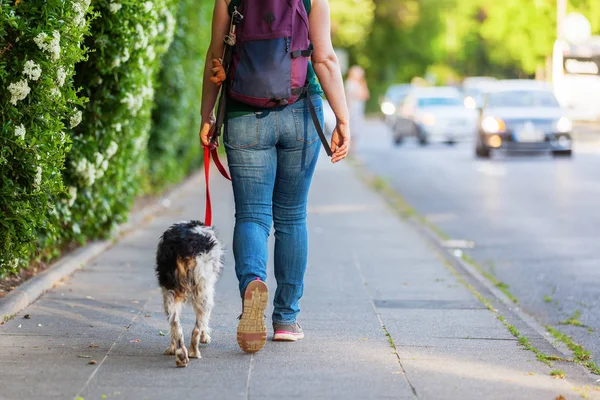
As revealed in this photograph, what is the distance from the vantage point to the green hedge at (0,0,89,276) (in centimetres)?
639

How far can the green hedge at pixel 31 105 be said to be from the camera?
639 cm

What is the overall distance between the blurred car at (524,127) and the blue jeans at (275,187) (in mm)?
20235

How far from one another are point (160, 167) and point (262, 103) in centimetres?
970

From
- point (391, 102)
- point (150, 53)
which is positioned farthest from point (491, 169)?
point (391, 102)

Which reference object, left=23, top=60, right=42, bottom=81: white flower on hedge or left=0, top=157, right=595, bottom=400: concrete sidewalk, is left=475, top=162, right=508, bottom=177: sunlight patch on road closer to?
left=0, top=157, right=595, bottom=400: concrete sidewalk

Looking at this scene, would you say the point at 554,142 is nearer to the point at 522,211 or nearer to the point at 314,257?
the point at 522,211

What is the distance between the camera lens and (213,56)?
610 cm

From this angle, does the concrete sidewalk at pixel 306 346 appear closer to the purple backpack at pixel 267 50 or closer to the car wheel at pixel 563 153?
the purple backpack at pixel 267 50

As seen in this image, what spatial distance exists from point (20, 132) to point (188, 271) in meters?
1.44

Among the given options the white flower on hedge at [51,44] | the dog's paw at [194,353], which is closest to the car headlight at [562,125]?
the white flower on hedge at [51,44]

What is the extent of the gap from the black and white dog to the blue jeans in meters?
0.30

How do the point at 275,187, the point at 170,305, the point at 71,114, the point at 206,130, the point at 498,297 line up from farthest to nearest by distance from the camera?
the point at 498,297 < the point at 71,114 < the point at 275,187 < the point at 206,130 < the point at 170,305

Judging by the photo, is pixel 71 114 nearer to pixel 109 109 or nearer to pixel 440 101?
pixel 109 109

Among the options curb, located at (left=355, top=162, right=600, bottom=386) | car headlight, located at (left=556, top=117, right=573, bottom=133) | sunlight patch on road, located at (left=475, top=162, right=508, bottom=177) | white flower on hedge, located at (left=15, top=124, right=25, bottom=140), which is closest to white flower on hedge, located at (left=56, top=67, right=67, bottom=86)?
white flower on hedge, located at (left=15, top=124, right=25, bottom=140)
